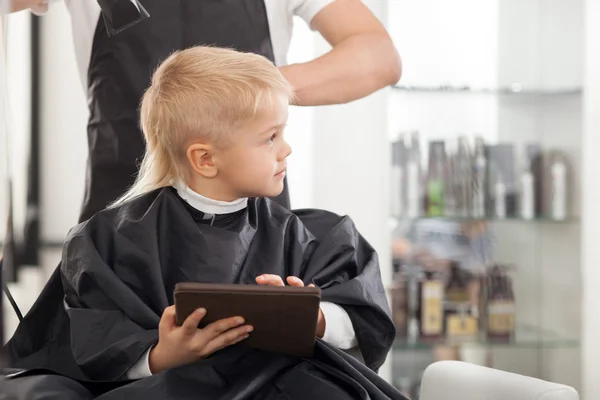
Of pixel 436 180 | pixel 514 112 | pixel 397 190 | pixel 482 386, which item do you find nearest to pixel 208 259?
pixel 482 386

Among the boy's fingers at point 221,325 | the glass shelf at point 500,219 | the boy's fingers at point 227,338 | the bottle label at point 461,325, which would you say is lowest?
the bottle label at point 461,325

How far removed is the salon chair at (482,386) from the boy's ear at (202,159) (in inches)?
26.1

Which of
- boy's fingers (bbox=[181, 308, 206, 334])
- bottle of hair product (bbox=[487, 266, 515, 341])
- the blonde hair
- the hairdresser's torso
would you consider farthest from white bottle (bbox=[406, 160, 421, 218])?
boy's fingers (bbox=[181, 308, 206, 334])

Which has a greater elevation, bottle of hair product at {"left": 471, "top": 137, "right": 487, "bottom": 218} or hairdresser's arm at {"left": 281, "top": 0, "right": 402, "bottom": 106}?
hairdresser's arm at {"left": 281, "top": 0, "right": 402, "bottom": 106}

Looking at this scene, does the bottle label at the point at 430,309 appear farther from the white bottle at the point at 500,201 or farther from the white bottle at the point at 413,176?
the white bottle at the point at 500,201

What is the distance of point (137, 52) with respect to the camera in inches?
73.7

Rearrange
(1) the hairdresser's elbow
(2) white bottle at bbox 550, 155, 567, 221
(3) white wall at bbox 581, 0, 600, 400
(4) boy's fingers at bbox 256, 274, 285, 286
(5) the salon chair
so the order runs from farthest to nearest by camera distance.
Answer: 1. (2) white bottle at bbox 550, 155, 567, 221
2. (3) white wall at bbox 581, 0, 600, 400
3. (1) the hairdresser's elbow
4. (5) the salon chair
5. (4) boy's fingers at bbox 256, 274, 285, 286

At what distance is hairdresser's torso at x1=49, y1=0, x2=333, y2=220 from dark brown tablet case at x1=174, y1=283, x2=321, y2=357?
736 millimetres

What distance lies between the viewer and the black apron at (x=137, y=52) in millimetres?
1849

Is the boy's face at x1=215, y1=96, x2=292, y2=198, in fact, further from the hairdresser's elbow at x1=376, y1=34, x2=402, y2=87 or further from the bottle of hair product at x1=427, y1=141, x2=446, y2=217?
the bottle of hair product at x1=427, y1=141, x2=446, y2=217

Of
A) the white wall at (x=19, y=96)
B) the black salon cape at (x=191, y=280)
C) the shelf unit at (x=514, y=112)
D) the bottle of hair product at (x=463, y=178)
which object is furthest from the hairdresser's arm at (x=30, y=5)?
the bottle of hair product at (x=463, y=178)

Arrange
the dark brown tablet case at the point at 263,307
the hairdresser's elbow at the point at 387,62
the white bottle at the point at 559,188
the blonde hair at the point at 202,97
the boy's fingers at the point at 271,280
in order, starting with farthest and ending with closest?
the white bottle at the point at 559,188 → the hairdresser's elbow at the point at 387,62 → the blonde hair at the point at 202,97 → the boy's fingers at the point at 271,280 → the dark brown tablet case at the point at 263,307

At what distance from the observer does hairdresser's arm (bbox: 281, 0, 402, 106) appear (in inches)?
73.7

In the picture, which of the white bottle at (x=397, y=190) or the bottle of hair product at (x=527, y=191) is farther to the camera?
the bottle of hair product at (x=527, y=191)
